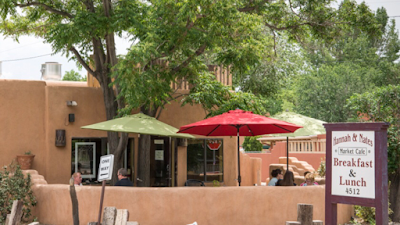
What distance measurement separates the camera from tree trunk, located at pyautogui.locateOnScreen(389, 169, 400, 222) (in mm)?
12391

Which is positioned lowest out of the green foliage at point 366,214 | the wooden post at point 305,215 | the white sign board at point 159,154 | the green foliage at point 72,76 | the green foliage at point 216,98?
the green foliage at point 366,214

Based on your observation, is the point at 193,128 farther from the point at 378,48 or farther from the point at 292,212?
the point at 378,48

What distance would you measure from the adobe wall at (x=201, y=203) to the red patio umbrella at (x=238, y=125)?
1062 millimetres

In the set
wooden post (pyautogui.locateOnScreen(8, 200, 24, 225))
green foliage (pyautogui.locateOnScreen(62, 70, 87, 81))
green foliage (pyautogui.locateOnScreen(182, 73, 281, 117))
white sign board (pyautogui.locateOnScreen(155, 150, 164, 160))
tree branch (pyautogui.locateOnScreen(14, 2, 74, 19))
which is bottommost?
wooden post (pyautogui.locateOnScreen(8, 200, 24, 225))

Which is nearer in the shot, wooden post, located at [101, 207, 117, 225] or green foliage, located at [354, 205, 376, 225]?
wooden post, located at [101, 207, 117, 225]

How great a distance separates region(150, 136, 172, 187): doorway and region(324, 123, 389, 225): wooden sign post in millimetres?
8477

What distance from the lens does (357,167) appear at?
7.08 m

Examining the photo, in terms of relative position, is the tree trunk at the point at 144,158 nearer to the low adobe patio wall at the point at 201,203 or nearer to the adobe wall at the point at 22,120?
the adobe wall at the point at 22,120

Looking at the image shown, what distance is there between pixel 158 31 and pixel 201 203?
13.7 ft

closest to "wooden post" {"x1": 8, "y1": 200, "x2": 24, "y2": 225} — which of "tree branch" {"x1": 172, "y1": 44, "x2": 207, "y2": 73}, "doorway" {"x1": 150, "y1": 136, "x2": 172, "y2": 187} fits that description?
"tree branch" {"x1": 172, "y1": 44, "x2": 207, "y2": 73}

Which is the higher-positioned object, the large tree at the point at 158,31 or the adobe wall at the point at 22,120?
the large tree at the point at 158,31

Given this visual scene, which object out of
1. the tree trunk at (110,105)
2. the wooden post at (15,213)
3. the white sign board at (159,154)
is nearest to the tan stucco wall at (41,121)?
the tree trunk at (110,105)

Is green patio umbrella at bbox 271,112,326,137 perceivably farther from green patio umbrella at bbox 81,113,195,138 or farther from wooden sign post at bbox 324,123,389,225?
wooden sign post at bbox 324,123,389,225

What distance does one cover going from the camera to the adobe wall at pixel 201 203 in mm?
10531
